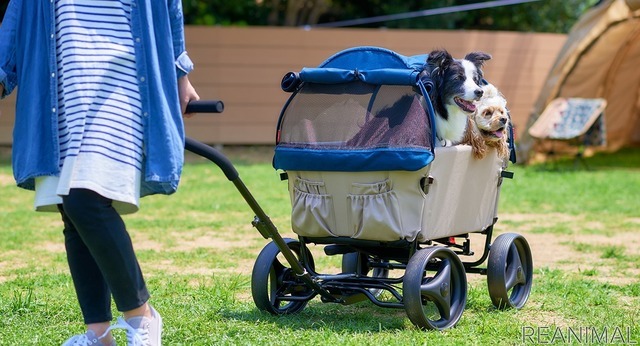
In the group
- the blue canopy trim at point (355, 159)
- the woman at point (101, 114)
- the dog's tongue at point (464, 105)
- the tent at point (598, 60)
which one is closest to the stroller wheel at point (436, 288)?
the blue canopy trim at point (355, 159)

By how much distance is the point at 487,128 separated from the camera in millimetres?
4344

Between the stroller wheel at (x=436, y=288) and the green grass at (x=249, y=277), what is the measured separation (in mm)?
66

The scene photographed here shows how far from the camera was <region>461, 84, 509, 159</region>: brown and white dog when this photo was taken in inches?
168

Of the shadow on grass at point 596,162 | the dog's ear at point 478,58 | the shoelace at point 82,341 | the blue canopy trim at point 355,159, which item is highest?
the dog's ear at point 478,58

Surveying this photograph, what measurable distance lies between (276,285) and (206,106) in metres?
1.49

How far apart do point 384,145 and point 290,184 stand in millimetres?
581

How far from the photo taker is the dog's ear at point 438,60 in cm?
436

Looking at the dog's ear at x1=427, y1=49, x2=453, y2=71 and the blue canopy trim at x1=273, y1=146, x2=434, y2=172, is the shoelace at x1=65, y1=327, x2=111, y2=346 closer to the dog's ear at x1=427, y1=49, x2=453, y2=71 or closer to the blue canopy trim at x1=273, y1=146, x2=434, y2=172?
the blue canopy trim at x1=273, y1=146, x2=434, y2=172

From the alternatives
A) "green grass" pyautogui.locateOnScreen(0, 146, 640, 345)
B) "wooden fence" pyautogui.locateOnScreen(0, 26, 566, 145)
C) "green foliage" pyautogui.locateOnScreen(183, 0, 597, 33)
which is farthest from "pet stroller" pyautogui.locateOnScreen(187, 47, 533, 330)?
"green foliage" pyautogui.locateOnScreen(183, 0, 597, 33)

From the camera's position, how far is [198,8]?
610 inches

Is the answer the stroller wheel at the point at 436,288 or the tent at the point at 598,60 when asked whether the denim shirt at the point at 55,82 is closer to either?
the stroller wheel at the point at 436,288

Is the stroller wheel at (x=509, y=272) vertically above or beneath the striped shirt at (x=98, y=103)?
beneath

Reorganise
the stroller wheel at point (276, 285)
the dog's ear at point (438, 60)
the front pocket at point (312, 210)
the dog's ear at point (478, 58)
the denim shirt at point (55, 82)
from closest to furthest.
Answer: the denim shirt at point (55, 82), the front pocket at point (312, 210), the stroller wheel at point (276, 285), the dog's ear at point (438, 60), the dog's ear at point (478, 58)

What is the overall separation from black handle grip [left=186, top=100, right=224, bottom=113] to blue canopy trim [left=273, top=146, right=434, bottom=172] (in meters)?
0.92
